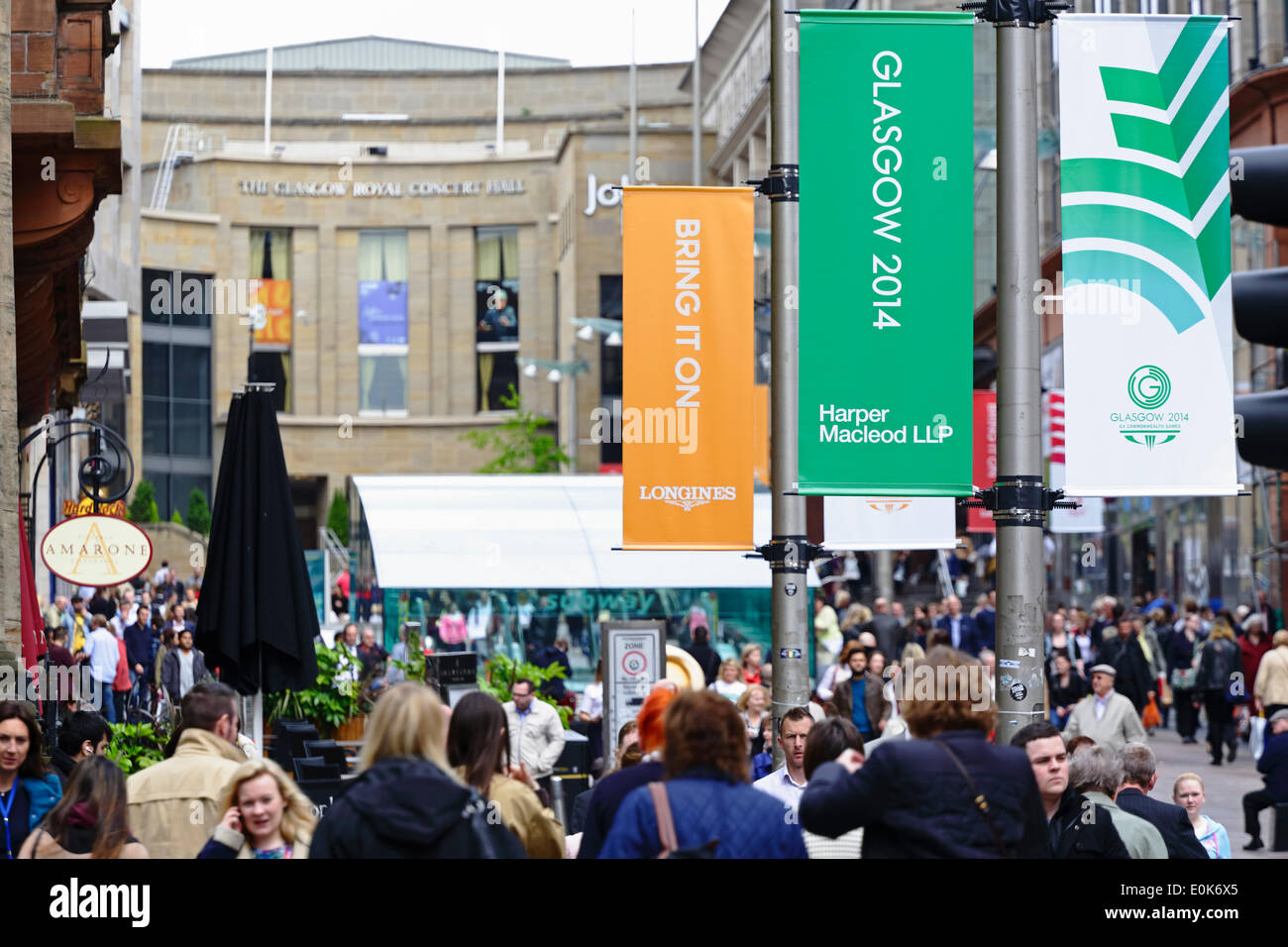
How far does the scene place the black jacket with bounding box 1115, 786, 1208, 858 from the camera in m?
8.08

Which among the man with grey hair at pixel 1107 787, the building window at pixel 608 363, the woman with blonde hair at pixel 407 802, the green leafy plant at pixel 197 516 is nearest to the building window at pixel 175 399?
the green leafy plant at pixel 197 516

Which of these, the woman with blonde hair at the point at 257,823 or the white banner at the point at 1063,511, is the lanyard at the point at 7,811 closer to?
the woman with blonde hair at the point at 257,823

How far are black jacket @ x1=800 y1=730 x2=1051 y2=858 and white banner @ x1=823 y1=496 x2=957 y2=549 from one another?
372 inches

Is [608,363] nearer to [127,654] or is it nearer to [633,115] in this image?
[633,115]

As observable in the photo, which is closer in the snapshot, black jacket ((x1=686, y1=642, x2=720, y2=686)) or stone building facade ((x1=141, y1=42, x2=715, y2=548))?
black jacket ((x1=686, y1=642, x2=720, y2=686))

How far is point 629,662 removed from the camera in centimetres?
1633

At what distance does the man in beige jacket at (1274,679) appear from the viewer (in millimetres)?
21531

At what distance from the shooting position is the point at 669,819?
5.32 metres

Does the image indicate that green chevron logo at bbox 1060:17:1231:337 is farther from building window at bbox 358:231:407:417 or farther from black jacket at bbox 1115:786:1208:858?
building window at bbox 358:231:407:417

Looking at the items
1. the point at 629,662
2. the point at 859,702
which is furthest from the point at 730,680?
the point at 629,662

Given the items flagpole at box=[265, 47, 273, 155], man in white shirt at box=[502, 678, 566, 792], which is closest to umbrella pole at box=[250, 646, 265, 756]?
man in white shirt at box=[502, 678, 566, 792]

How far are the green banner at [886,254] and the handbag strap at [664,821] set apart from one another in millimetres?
5305

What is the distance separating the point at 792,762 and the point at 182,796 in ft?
11.1

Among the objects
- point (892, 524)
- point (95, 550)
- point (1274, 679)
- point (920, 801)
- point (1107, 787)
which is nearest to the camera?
point (920, 801)
